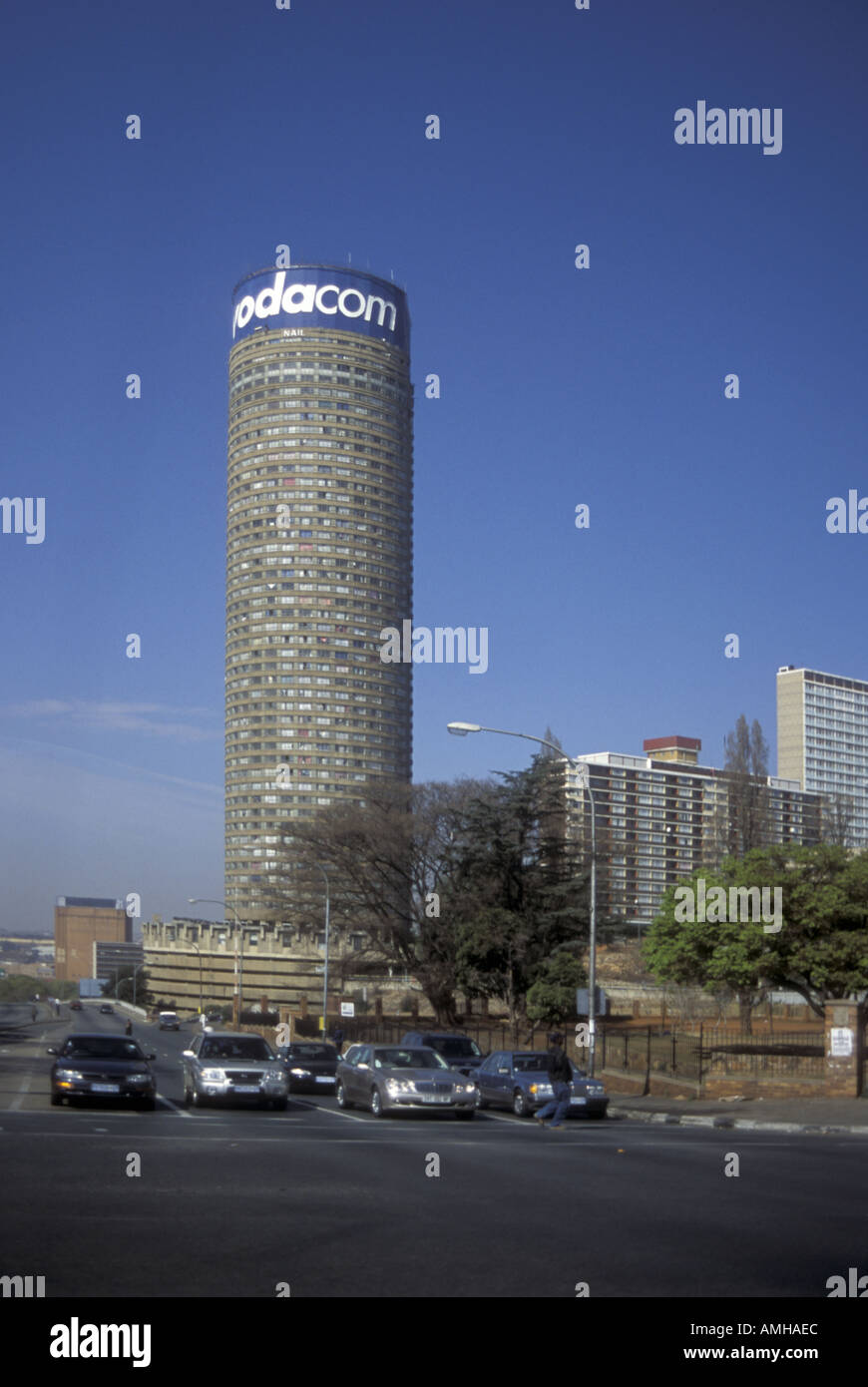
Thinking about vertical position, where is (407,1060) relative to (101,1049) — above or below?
below

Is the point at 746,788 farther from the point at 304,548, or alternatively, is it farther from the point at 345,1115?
the point at 304,548

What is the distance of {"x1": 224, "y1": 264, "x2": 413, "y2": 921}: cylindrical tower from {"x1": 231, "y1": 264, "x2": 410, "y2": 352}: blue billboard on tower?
0.19m

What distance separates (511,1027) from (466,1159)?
39322mm

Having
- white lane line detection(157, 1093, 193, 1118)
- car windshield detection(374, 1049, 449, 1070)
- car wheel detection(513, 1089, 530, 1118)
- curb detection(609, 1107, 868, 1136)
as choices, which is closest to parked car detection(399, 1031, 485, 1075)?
curb detection(609, 1107, 868, 1136)

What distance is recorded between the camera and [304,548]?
617 ft

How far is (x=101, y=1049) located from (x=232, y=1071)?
2394 mm

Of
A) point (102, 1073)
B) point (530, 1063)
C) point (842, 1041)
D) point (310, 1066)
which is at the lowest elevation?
point (310, 1066)

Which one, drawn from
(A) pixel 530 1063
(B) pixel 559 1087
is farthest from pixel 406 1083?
(A) pixel 530 1063

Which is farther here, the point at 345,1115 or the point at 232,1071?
the point at 345,1115

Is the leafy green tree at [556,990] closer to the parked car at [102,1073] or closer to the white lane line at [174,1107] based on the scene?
the white lane line at [174,1107]

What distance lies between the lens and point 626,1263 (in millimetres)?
9078

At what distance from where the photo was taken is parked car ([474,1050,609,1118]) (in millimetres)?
26812

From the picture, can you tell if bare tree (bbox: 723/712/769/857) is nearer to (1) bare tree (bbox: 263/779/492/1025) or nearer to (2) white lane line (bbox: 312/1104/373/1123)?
(1) bare tree (bbox: 263/779/492/1025)
